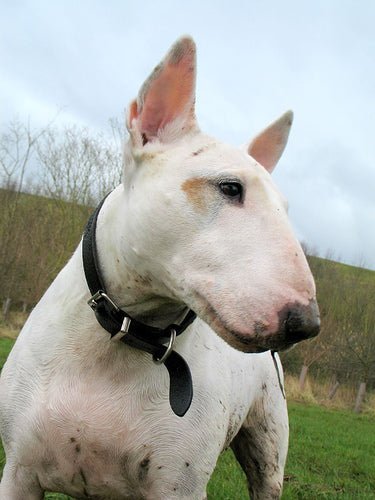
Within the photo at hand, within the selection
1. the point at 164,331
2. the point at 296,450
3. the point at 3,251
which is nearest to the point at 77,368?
the point at 164,331

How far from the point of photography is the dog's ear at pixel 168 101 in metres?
2.67

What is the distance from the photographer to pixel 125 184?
274 cm

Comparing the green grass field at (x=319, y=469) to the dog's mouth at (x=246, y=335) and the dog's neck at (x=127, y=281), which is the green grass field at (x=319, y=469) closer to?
the dog's neck at (x=127, y=281)

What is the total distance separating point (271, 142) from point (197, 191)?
4.03 feet

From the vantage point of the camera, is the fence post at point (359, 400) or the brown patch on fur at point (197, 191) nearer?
the brown patch on fur at point (197, 191)

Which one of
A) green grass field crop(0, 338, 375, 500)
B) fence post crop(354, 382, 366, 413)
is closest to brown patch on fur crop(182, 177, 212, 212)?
green grass field crop(0, 338, 375, 500)

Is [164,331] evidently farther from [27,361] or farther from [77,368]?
[27,361]

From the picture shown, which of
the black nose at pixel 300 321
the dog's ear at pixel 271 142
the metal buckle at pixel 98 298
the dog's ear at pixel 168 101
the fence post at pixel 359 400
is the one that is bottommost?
the fence post at pixel 359 400

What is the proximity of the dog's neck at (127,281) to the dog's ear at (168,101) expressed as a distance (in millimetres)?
322

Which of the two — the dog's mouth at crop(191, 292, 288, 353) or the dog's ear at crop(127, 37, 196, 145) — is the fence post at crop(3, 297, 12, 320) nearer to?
the dog's ear at crop(127, 37, 196, 145)

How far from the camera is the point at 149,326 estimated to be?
277cm

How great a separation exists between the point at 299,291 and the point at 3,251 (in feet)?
98.7

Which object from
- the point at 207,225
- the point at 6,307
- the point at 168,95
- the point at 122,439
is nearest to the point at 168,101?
the point at 168,95

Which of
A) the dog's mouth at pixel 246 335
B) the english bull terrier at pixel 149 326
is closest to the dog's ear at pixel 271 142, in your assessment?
the english bull terrier at pixel 149 326
